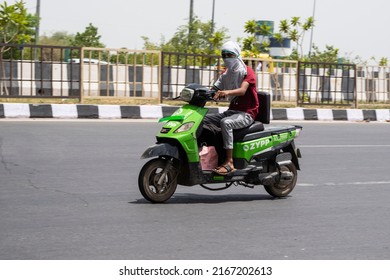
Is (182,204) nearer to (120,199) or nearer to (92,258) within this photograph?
(120,199)

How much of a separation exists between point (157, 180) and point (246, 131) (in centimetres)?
112

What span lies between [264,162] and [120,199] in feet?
5.25

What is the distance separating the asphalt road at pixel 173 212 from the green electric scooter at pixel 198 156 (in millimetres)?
207

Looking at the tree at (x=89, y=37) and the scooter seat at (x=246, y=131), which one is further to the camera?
the tree at (x=89, y=37)

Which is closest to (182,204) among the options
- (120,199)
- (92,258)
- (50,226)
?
(120,199)

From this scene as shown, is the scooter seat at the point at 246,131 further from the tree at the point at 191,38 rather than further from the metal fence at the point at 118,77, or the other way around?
the tree at the point at 191,38

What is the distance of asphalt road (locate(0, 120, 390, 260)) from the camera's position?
265 inches

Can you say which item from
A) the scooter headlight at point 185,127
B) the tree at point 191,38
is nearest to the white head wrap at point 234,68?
the scooter headlight at point 185,127

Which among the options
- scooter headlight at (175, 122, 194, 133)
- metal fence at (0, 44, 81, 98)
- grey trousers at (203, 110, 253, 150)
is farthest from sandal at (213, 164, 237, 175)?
metal fence at (0, 44, 81, 98)

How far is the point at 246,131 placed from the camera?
9.23 m

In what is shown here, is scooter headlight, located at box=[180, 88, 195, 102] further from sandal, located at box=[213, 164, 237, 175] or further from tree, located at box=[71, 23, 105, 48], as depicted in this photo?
tree, located at box=[71, 23, 105, 48]

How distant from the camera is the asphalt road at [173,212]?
6.73m

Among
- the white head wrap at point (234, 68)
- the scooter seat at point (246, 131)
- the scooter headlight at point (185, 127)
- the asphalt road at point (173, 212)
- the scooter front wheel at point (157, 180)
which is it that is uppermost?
the white head wrap at point (234, 68)

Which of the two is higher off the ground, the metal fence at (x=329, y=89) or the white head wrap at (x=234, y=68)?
the white head wrap at (x=234, y=68)
